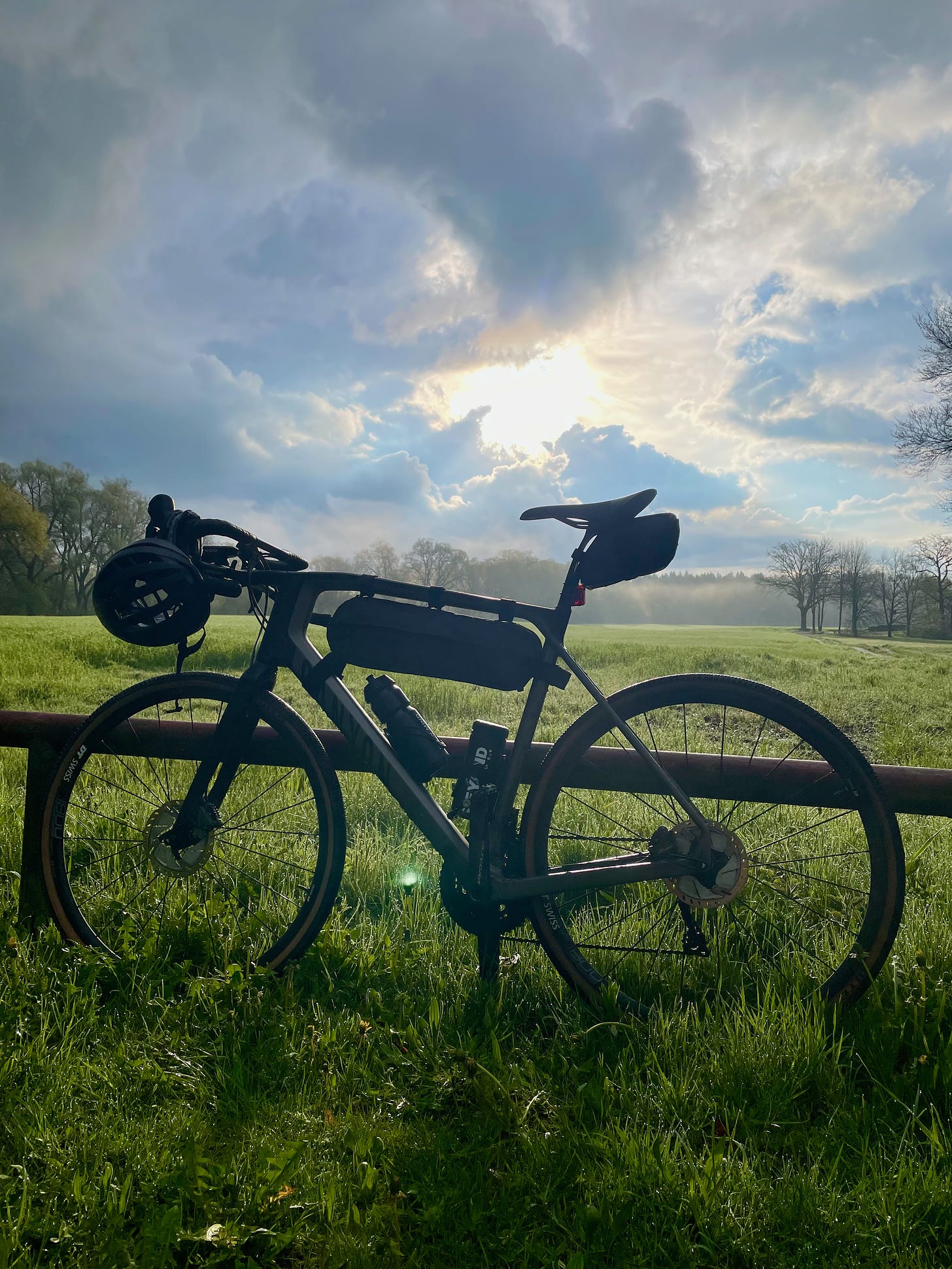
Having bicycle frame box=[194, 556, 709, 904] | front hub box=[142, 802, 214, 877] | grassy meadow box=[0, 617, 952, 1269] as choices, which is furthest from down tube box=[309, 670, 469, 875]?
front hub box=[142, 802, 214, 877]

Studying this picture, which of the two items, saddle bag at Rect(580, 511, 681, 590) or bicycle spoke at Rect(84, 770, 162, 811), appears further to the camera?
bicycle spoke at Rect(84, 770, 162, 811)

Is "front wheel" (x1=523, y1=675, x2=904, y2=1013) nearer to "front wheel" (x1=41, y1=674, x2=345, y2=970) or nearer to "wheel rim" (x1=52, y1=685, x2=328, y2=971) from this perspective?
"front wheel" (x1=41, y1=674, x2=345, y2=970)

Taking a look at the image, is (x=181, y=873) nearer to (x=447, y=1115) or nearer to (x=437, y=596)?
(x=447, y=1115)

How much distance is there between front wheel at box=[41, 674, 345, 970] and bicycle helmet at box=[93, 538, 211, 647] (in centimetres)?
24

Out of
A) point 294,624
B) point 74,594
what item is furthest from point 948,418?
point 74,594

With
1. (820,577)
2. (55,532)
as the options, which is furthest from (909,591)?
(55,532)

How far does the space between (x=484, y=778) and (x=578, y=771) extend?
15.3 inches

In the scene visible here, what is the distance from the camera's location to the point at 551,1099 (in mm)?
2012

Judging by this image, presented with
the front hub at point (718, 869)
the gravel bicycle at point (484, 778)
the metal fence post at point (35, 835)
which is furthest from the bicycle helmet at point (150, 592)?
the front hub at point (718, 869)

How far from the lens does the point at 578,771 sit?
270cm

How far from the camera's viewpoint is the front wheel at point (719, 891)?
240cm

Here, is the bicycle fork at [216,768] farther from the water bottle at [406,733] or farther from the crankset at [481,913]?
the crankset at [481,913]

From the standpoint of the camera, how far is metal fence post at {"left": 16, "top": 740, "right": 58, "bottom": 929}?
9.22 feet

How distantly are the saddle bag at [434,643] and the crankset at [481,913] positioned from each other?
2.56 ft
